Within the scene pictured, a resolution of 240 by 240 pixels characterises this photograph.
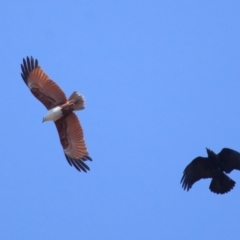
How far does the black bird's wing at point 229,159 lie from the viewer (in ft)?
58.1

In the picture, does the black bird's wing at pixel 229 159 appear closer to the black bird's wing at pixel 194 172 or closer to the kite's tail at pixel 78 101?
the black bird's wing at pixel 194 172

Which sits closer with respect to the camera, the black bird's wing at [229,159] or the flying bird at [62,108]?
the flying bird at [62,108]

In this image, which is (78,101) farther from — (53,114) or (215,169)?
(215,169)

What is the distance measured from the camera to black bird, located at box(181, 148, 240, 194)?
17.8 metres

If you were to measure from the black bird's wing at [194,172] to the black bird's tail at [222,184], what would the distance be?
37cm

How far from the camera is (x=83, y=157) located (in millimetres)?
17516

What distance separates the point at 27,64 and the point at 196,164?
4.11 metres

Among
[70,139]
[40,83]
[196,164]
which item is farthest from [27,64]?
[196,164]

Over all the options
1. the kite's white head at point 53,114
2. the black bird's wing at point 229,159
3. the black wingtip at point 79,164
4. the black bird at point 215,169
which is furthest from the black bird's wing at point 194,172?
the kite's white head at point 53,114

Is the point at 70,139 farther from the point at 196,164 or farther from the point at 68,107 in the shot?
the point at 196,164

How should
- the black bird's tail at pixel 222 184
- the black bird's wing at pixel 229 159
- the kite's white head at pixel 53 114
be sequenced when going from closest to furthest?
the kite's white head at pixel 53 114 < the black bird's wing at pixel 229 159 < the black bird's tail at pixel 222 184

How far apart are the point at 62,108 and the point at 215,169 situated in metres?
3.49

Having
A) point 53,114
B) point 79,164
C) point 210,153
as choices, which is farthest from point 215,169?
point 53,114

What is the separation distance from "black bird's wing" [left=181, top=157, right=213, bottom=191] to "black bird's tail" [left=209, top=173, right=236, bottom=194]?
0.37 metres
